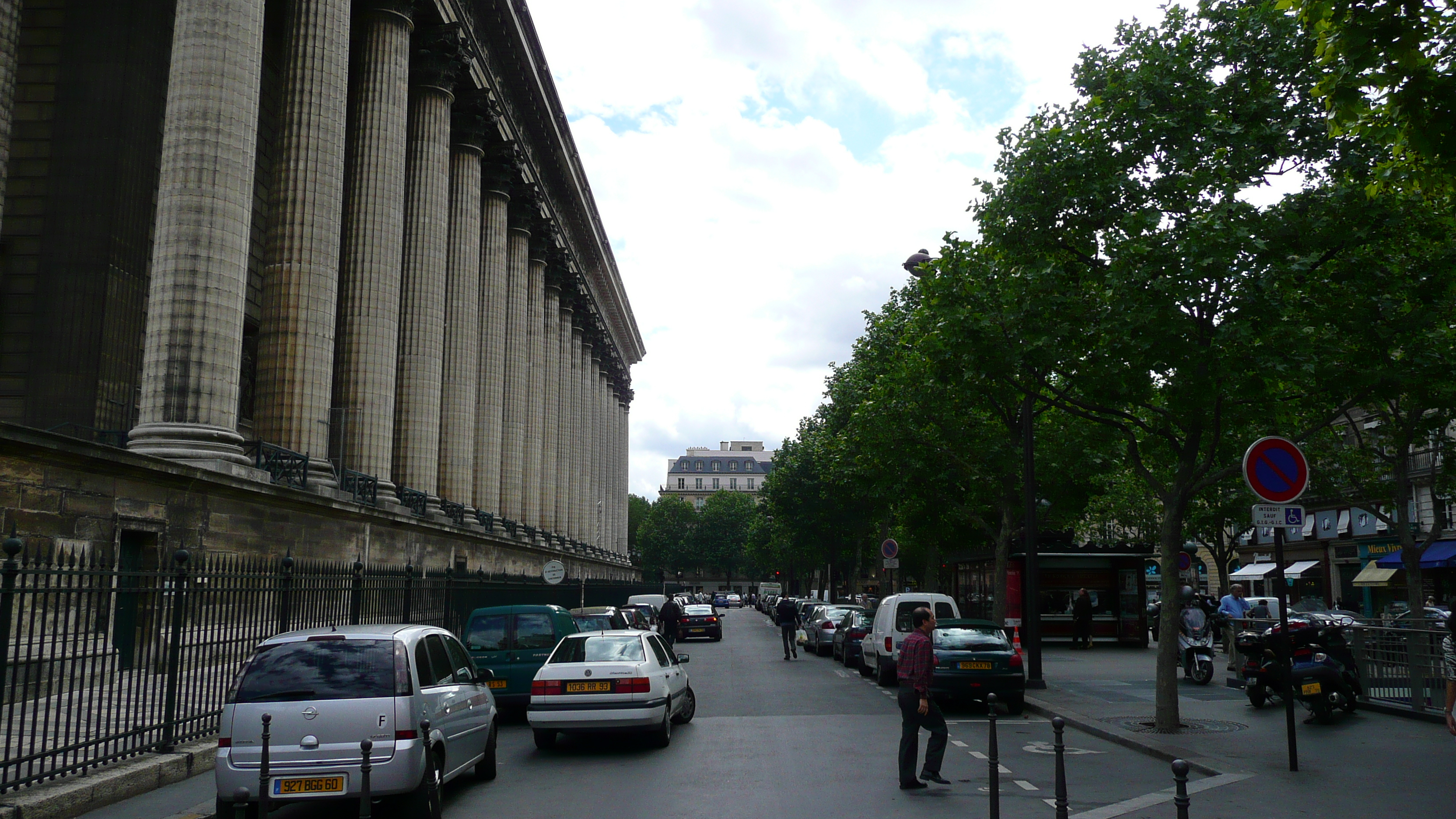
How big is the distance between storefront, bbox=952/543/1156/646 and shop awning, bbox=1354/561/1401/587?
15444mm

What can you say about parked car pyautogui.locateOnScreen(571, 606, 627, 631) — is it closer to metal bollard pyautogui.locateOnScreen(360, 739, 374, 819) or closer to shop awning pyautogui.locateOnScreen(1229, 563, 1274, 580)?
metal bollard pyautogui.locateOnScreen(360, 739, 374, 819)

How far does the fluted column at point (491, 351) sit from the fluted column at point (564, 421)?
12.1 metres

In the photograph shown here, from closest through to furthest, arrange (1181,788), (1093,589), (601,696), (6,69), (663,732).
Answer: (1181,788) → (601,696) → (663,732) → (6,69) → (1093,589)

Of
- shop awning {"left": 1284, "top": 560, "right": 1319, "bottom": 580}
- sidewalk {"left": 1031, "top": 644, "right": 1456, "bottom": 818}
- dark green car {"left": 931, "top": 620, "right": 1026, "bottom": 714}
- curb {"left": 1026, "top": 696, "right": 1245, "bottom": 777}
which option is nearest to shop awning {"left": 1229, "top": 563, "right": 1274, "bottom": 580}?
shop awning {"left": 1284, "top": 560, "right": 1319, "bottom": 580}

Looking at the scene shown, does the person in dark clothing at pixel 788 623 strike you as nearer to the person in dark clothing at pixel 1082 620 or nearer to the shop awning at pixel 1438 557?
the person in dark clothing at pixel 1082 620

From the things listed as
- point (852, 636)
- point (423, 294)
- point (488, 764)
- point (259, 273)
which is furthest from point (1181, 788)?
point (423, 294)

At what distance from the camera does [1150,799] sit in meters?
9.65

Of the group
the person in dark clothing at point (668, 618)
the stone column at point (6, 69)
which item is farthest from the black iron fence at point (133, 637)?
the person in dark clothing at point (668, 618)

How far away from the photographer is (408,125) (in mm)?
31500

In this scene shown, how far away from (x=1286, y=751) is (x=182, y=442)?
1536cm

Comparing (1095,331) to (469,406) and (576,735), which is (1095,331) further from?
(469,406)

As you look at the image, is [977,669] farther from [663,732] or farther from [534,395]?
[534,395]

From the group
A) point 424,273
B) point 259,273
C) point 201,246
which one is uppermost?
point 424,273

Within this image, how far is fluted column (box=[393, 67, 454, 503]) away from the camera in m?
29.6
